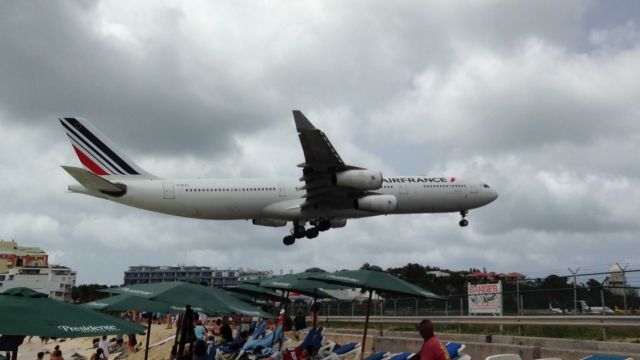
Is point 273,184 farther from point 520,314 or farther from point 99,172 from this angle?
point 520,314

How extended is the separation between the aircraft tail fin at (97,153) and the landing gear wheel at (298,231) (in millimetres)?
8532

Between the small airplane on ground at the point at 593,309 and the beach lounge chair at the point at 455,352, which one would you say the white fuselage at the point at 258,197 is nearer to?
the small airplane on ground at the point at 593,309

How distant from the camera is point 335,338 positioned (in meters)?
22.6

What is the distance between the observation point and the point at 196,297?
461 inches

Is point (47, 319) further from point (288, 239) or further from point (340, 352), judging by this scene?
point (288, 239)

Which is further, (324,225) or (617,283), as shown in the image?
(324,225)

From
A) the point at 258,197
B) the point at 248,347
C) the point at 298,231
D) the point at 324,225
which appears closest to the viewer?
the point at 248,347

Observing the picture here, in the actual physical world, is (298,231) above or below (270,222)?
below

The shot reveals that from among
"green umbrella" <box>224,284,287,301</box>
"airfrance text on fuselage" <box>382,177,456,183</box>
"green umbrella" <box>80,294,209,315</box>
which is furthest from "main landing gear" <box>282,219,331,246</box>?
"green umbrella" <box>80,294,209,315</box>

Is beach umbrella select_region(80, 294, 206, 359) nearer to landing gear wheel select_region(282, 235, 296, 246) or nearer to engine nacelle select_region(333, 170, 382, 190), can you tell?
engine nacelle select_region(333, 170, 382, 190)

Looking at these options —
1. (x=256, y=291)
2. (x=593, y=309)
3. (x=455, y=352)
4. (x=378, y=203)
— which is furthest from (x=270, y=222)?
(x=455, y=352)

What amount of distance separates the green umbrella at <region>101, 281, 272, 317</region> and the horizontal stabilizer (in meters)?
17.2

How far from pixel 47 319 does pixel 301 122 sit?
20963mm

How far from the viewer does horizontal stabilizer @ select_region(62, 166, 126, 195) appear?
28.0 meters
